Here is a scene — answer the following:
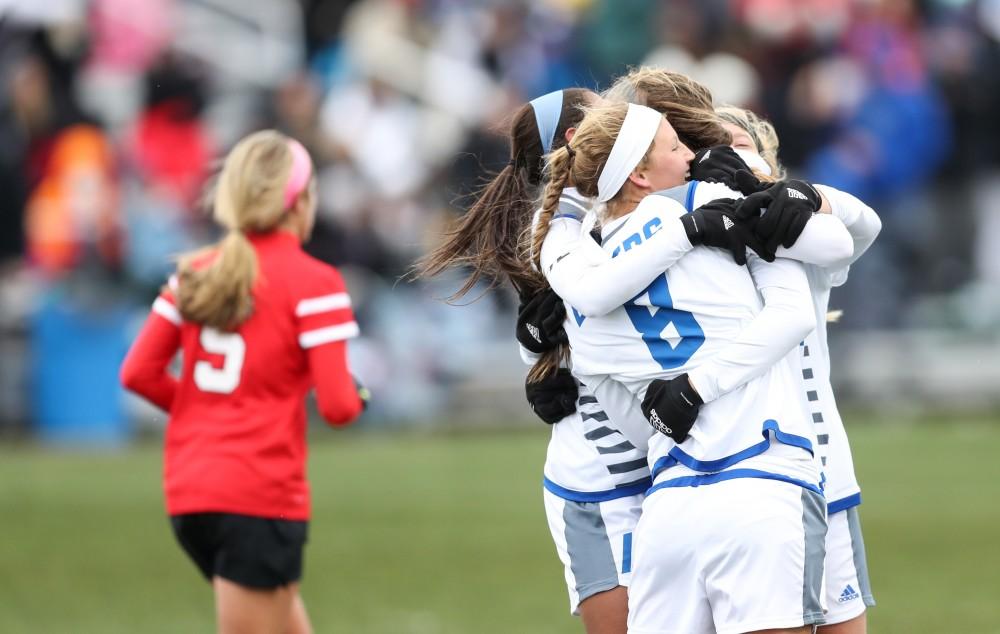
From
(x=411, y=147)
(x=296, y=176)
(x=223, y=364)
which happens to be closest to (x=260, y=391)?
(x=223, y=364)

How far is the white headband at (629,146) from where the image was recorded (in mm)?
3959

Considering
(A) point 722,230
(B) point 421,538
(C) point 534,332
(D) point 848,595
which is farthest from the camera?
(B) point 421,538

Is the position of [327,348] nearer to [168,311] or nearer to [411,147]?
[168,311]

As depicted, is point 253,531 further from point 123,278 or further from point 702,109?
point 123,278

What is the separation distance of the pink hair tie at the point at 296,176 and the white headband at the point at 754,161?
1611mm

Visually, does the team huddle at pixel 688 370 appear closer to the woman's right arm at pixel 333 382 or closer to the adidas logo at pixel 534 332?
the adidas logo at pixel 534 332

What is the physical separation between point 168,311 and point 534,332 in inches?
54.8

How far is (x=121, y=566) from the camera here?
9422 mm

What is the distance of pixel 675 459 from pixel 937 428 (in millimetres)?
11045

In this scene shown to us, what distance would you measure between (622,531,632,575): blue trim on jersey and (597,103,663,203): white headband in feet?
3.27

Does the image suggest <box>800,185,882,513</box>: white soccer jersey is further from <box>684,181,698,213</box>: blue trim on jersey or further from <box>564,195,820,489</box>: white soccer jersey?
<box>684,181,698,213</box>: blue trim on jersey

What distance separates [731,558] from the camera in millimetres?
3643

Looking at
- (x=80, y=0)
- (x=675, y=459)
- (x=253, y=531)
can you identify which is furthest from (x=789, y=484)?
(x=80, y=0)

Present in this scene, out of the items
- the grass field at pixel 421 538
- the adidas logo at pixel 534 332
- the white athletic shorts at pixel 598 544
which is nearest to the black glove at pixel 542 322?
the adidas logo at pixel 534 332
